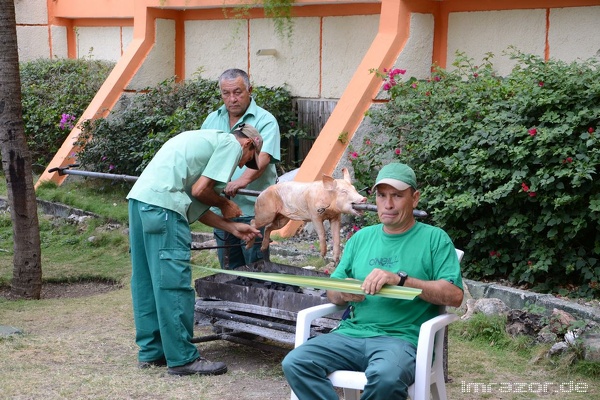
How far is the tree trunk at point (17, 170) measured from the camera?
8297 mm

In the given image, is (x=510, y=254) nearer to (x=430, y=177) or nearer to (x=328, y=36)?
(x=430, y=177)

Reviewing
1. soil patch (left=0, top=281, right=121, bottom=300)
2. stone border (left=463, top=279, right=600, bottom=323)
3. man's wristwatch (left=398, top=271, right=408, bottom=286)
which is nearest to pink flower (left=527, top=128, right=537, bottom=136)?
stone border (left=463, top=279, right=600, bottom=323)

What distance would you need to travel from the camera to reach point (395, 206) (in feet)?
14.7

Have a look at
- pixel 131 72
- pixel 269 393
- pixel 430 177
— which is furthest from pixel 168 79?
pixel 269 393

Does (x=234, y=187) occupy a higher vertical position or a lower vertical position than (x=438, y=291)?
higher

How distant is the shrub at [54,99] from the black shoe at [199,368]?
9.21 m

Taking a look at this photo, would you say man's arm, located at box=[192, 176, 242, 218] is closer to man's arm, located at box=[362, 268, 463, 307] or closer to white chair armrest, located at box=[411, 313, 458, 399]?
man's arm, located at box=[362, 268, 463, 307]

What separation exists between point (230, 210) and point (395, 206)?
1742 millimetres

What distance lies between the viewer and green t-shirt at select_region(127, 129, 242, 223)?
5516 millimetres

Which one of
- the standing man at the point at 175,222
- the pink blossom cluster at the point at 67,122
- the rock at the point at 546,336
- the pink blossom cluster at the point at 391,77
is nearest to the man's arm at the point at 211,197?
the standing man at the point at 175,222

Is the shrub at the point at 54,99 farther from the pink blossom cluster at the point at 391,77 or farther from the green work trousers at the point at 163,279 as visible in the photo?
the green work trousers at the point at 163,279

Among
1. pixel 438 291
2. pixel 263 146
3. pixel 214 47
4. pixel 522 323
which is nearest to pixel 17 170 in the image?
pixel 263 146

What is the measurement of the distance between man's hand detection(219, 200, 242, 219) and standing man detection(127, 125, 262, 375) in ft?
0.05

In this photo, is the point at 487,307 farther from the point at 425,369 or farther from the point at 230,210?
the point at 425,369
